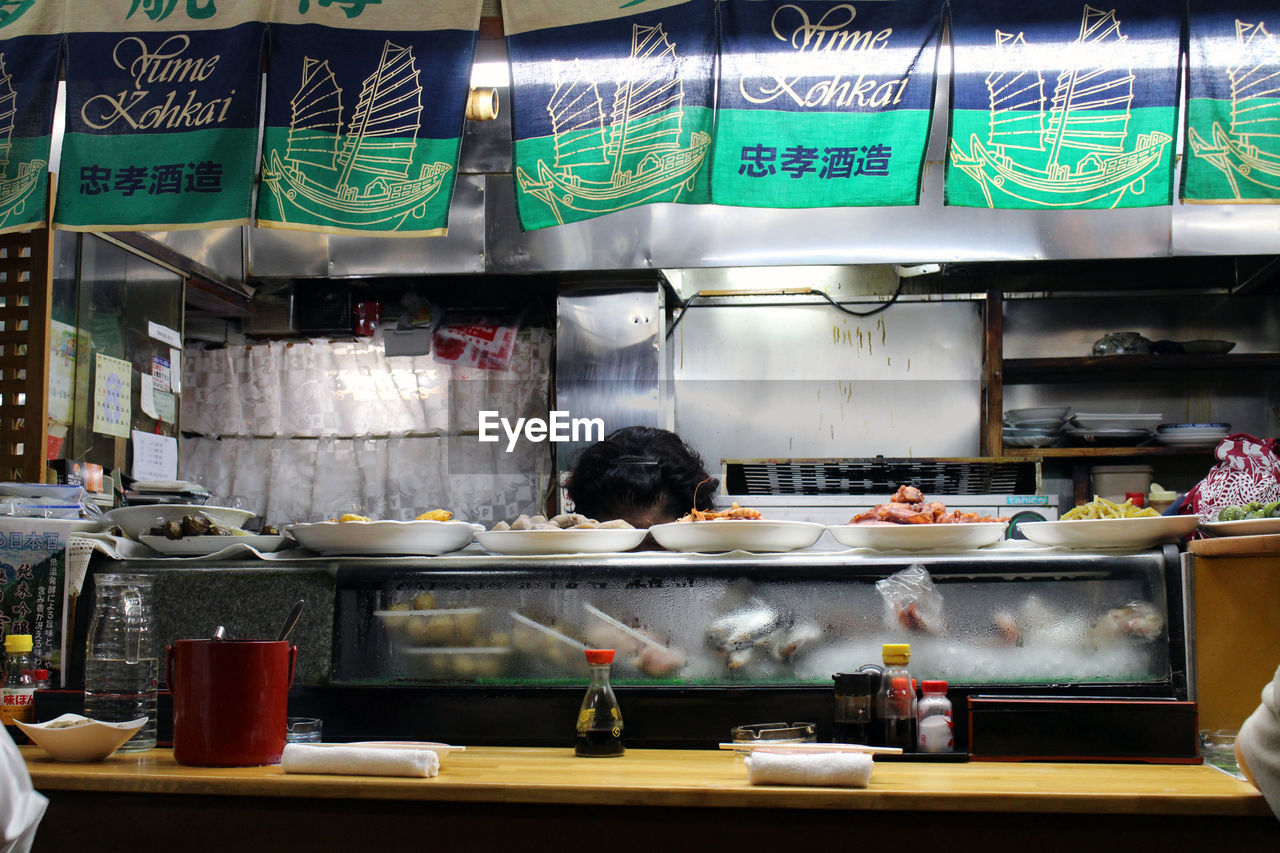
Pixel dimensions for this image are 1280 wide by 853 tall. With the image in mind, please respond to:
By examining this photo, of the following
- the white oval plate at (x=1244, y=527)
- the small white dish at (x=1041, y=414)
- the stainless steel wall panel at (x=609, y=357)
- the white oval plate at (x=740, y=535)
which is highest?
the stainless steel wall panel at (x=609, y=357)

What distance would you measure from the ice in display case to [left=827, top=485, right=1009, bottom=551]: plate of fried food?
4 cm

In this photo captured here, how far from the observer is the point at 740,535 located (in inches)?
104

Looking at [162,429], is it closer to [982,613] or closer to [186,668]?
[186,668]

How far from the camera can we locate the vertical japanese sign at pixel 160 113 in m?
3.32

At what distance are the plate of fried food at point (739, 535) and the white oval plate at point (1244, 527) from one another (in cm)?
94

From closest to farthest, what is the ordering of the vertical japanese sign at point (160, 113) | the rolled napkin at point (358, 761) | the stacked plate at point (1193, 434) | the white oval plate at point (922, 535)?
the rolled napkin at point (358, 761) < the white oval plate at point (922, 535) < the vertical japanese sign at point (160, 113) < the stacked plate at point (1193, 434)

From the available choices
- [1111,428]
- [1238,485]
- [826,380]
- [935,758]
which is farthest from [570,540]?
[1111,428]

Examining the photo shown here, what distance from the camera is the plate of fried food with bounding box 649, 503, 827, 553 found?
262 cm

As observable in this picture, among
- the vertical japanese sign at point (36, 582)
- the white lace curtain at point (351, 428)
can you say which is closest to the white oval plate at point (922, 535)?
the vertical japanese sign at point (36, 582)

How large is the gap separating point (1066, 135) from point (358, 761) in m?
2.61

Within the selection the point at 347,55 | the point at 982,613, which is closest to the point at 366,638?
the point at 982,613

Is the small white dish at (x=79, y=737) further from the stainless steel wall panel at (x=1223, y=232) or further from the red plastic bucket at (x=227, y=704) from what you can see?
the stainless steel wall panel at (x=1223, y=232)

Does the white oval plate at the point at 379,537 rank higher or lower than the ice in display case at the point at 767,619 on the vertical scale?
higher

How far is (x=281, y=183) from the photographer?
10.9 feet
